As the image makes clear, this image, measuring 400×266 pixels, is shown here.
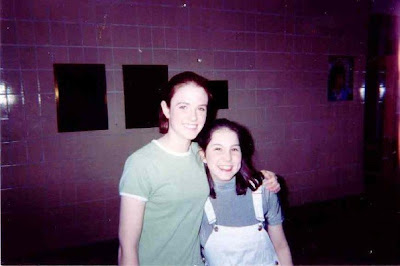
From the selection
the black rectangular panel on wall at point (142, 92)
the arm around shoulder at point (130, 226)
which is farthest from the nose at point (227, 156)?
the black rectangular panel on wall at point (142, 92)

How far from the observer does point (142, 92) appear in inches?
141

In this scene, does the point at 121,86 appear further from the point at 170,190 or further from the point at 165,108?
the point at 170,190

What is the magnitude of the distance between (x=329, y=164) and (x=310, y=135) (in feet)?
1.99

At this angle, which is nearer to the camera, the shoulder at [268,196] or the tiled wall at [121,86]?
the shoulder at [268,196]

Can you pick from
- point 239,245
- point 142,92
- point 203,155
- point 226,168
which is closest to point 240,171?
point 226,168

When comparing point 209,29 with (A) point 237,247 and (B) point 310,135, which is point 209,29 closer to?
(B) point 310,135

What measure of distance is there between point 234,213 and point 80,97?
251 centimetres

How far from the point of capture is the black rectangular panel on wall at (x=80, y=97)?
3281mm

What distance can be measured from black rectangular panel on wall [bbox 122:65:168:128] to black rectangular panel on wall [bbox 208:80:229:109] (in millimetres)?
660

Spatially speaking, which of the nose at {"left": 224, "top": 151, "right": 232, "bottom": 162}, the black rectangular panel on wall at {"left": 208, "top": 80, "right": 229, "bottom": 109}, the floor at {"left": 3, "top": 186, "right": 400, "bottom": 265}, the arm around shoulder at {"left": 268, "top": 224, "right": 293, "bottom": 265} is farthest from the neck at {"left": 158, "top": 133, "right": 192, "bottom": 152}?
the black rectangular panel on wall at {"left": 208, "top": 80, "right": 229, "bottom": 109}

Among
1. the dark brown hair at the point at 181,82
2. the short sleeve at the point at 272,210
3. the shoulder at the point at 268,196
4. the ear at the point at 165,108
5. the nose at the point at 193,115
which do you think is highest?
the dark brown hair at the point at 181,82

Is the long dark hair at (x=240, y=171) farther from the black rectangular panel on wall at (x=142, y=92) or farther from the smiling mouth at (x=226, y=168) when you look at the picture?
the black rectangular panel on wall at (x=142, y=92)

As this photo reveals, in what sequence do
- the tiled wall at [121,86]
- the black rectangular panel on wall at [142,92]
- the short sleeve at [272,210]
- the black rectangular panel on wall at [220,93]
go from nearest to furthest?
the short sleeve at [272,210] < the tiled wall at [121,86] < the black rectangular panel on wall at [142,92] < the black rectangular panel on wall at [220,93]

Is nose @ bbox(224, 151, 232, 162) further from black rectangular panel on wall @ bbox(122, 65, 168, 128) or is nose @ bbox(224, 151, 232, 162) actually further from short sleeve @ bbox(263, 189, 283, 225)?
black rectangular panel on wall @ bbox(122, 65, 168, 128)
